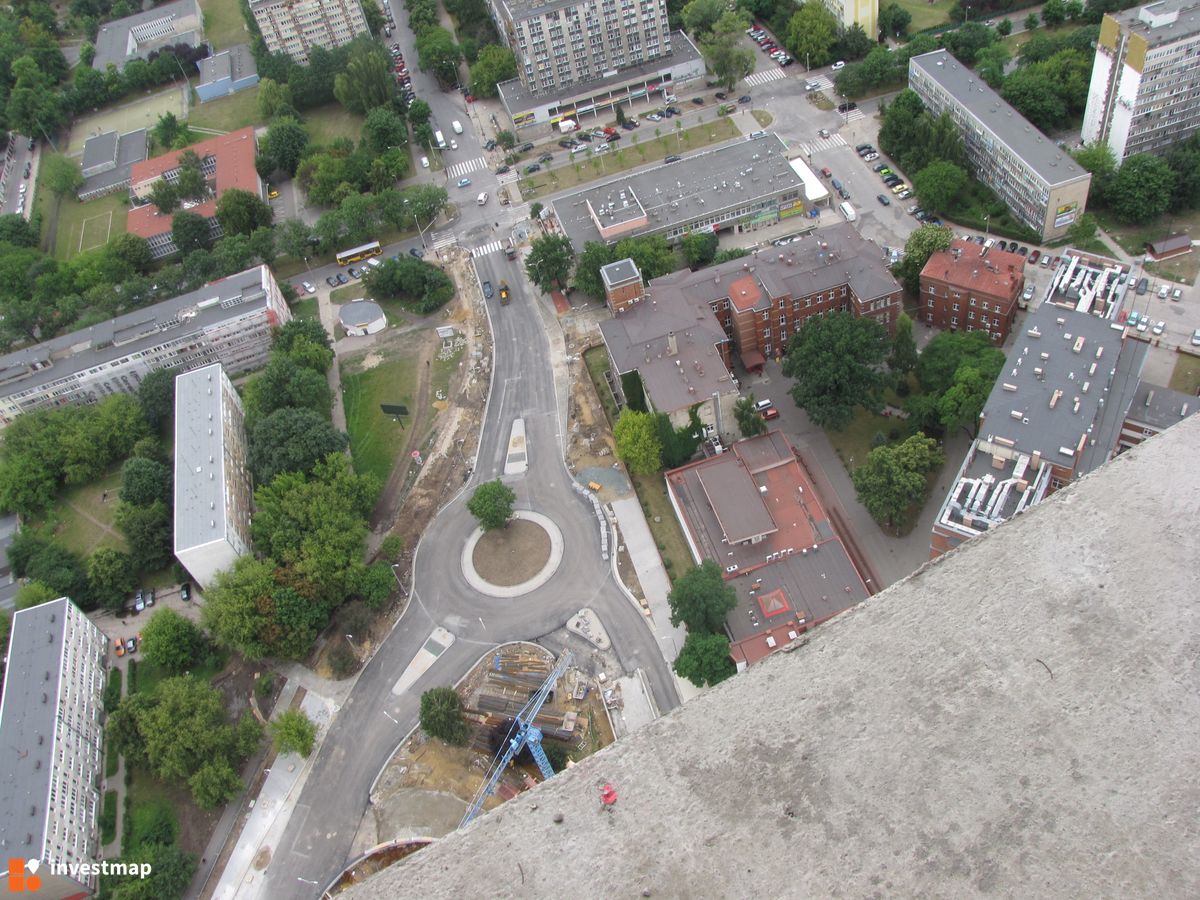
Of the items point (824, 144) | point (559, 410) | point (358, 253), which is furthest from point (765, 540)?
point (358, 253)

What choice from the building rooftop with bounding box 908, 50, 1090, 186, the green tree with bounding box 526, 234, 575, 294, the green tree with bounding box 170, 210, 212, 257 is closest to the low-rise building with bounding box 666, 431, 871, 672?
the green tree with bounding box 526, 234, 575, 294

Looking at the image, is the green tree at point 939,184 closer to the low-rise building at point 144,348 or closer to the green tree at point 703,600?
the green tree at point 703,600

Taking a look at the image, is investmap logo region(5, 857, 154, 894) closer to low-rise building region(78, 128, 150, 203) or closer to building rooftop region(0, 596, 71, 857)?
building rooftop region(0, 596, 71, 857)

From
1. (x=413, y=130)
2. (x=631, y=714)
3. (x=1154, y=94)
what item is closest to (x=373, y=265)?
(x=413, y=130)

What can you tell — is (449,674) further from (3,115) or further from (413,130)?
(3,115)

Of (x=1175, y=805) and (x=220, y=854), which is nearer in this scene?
(x=1175, y=805)

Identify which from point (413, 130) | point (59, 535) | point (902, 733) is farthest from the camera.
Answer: point (413, 130)
